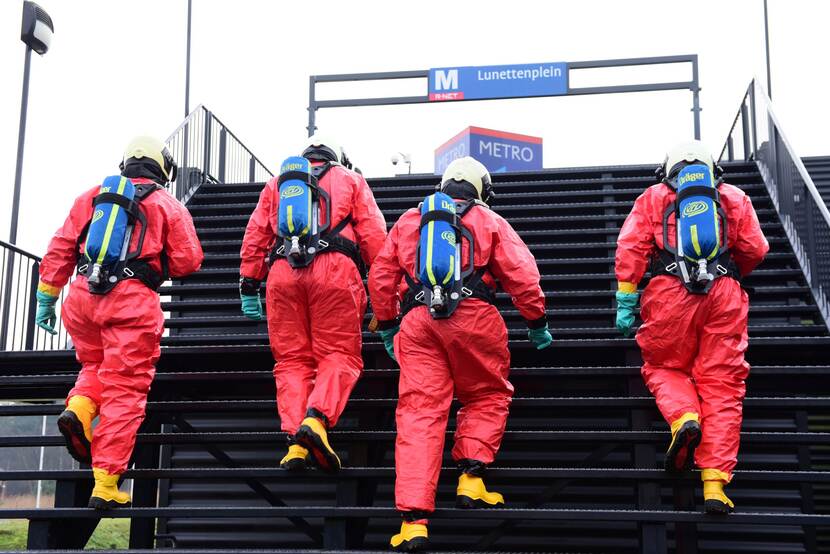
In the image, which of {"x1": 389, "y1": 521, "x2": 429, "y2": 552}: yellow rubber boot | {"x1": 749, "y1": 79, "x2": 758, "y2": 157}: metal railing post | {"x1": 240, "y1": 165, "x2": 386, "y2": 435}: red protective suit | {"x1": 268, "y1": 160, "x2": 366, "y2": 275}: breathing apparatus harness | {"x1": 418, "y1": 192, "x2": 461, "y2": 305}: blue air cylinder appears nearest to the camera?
{"x1": 389, "y1": 521, "x2": 429, "y2": 552}: yellow rubber boot

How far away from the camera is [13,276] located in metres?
7.36

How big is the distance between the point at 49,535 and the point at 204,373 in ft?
4.30

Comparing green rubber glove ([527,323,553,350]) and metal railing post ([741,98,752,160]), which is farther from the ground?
metal railing post ([741,98,752,160])

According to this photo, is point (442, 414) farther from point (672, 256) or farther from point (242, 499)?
point (242, 499)

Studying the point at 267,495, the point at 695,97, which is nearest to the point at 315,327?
the point at 267,495

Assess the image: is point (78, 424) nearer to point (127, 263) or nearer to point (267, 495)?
point (127, 263)

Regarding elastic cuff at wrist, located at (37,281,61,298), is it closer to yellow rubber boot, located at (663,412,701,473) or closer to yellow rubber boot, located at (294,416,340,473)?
yellow rubber boot, located at (294,416,340,473)

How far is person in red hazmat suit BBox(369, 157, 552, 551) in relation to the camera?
170 inches

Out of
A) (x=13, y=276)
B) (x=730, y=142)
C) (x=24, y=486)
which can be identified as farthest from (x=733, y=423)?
(x=24, y=486)

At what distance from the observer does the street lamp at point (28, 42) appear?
341 inches

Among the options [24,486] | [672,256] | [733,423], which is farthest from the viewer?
[24,486]

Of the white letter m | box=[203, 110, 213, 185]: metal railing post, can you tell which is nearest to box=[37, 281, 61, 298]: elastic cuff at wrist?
box=[203, 110, 213, 185]: metal railing post

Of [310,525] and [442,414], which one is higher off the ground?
[442,414]

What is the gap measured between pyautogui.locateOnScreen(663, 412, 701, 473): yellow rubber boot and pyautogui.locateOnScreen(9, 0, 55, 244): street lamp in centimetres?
686
